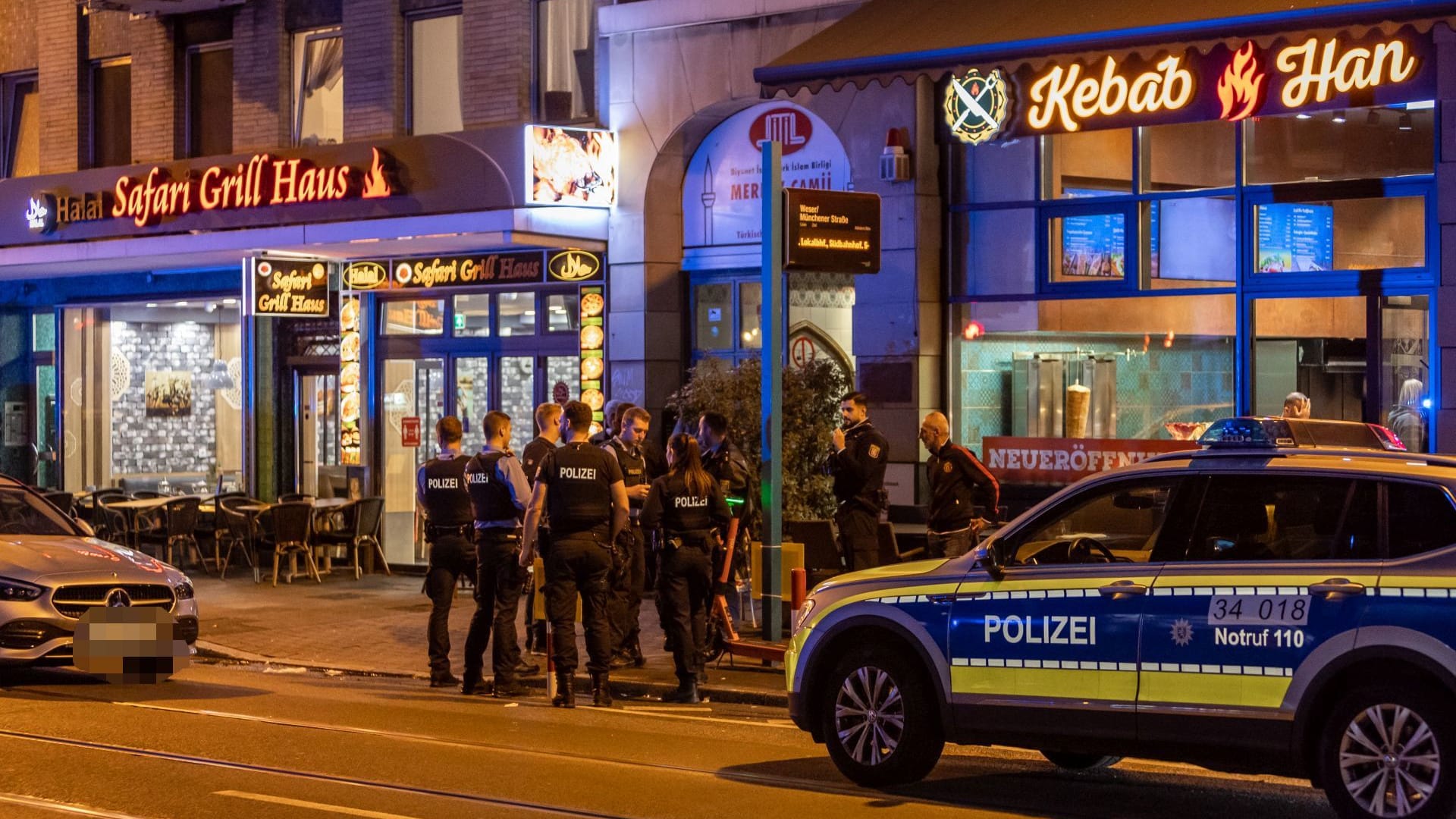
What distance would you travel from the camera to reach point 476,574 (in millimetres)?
12930

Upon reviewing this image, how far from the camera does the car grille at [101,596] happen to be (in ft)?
40.5

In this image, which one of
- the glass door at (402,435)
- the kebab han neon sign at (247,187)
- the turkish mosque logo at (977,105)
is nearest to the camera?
the turkish mosque logo at (977,105)

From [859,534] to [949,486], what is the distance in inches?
45.2

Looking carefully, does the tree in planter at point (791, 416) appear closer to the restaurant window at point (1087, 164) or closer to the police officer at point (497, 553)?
the restaurant window at point (1087, 164)

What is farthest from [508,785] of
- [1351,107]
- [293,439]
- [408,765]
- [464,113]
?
[293,439]

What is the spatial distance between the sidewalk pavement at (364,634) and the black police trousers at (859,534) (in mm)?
1135

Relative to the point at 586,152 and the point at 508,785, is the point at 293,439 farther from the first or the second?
the point at 508,785

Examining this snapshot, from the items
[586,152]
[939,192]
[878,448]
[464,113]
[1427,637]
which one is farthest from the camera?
[464,113]

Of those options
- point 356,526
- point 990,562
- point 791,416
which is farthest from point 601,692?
point 356,526

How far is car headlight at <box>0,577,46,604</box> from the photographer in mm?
12234

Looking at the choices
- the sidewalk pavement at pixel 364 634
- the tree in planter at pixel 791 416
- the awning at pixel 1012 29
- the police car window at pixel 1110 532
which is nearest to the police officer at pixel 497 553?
the sidewalk pavement at pixel 364 634

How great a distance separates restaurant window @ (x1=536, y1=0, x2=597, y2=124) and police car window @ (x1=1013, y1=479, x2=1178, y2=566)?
12.1 meters

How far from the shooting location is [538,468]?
12.8 metres

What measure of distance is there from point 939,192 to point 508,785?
9.65 m
